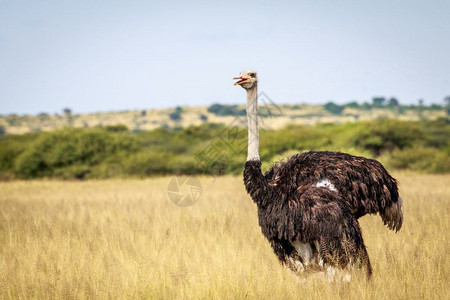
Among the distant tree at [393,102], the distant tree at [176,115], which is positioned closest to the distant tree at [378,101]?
the distant tree at [393,102]

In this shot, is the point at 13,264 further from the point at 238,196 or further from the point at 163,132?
the point at 163,132

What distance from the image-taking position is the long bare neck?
503 cm

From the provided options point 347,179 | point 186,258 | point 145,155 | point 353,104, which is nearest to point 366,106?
point 353,104

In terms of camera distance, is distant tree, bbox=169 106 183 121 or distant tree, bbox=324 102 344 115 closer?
distant tree, bbox=169 106 183 121

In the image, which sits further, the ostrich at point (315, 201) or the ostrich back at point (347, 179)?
the ostrich back at point (347, 179)

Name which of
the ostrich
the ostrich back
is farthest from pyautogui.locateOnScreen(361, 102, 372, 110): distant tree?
the ostrich

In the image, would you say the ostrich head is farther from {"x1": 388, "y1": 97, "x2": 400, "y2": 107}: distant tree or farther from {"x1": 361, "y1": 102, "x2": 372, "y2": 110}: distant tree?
{"x1": 388, "y1": 97, "x2": 400, "y2": 107}: distant tree

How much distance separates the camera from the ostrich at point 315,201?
4.84 meters

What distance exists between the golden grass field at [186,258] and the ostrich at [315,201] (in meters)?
0.23

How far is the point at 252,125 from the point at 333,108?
328 feet

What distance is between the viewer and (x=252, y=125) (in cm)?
508

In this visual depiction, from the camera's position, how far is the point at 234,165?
78.6 feet

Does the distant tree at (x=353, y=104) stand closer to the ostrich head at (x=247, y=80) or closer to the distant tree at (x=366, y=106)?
the distant tree at (x=366, y=106)

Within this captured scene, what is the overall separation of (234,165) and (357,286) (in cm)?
1930
